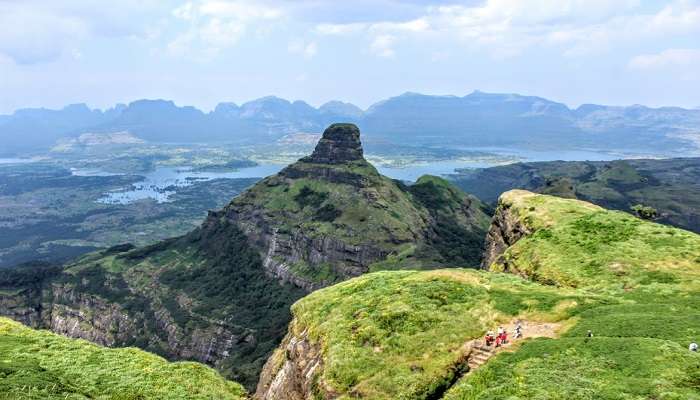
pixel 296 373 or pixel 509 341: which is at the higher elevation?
pixel 509 341

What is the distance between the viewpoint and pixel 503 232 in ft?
308

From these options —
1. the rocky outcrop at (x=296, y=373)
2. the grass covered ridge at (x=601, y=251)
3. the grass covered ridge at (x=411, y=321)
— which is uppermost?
the grass covered ridge at (x=601, y=251)

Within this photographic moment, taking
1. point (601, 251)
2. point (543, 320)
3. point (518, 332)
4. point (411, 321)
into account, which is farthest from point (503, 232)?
point (518, 332)

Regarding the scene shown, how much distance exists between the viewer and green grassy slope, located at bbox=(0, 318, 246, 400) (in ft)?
131

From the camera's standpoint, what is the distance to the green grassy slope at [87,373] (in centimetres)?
3988

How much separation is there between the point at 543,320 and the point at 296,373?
78.6 ft

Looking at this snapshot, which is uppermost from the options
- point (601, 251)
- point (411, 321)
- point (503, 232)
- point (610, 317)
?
point (601, 251)

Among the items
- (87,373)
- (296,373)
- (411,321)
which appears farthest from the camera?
(296,373)

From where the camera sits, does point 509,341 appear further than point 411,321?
No

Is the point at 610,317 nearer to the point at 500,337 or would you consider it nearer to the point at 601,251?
the point at 500,337

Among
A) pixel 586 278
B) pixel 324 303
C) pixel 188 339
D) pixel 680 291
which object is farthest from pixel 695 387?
pixel 188 339

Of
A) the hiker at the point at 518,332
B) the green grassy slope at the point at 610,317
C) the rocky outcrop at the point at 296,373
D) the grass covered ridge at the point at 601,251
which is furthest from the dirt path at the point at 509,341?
the grass covered ridge at the point at 601,251

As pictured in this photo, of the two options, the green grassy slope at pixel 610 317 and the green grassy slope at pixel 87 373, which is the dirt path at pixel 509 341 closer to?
the green grassy slope at pixel 610 317

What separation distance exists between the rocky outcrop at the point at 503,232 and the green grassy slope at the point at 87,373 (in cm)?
5018
